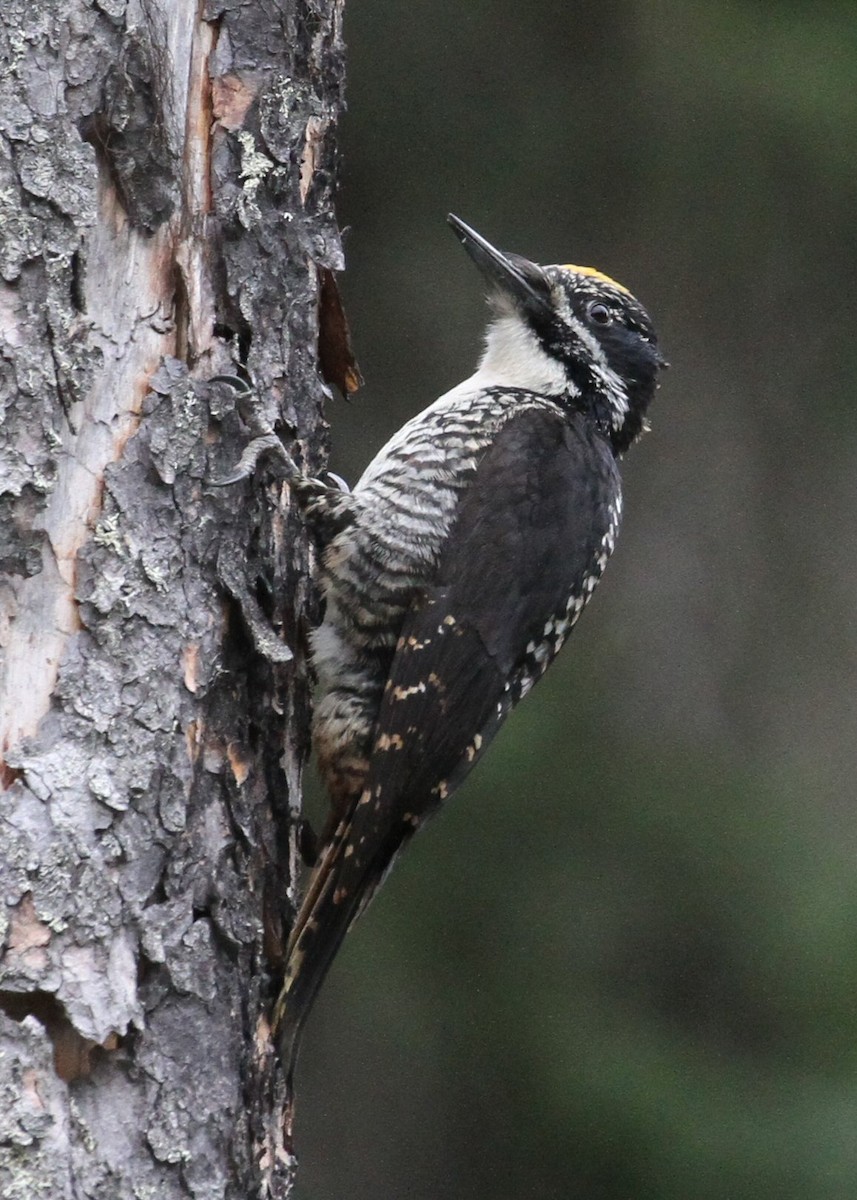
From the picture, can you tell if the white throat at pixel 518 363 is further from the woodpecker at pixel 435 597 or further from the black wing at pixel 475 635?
the black wing at pixel 475 635

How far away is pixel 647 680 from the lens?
17.0 feet

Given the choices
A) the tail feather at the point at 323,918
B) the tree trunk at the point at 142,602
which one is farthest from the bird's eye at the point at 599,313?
the tail feather at the point at 323,918

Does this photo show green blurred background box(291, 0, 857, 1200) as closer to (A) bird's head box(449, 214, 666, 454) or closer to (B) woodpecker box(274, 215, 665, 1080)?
(A) bird's head box(449, 214, 666, 454)

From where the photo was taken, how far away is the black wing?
2812mm

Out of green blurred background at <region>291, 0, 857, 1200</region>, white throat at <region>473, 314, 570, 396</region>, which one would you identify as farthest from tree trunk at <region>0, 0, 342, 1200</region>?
green blurred background at <region>291, 0, 857, 1200</region>

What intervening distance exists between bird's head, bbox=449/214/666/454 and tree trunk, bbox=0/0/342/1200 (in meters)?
0.99

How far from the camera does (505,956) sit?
15.7ft

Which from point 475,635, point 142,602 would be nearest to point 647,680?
point 475,635

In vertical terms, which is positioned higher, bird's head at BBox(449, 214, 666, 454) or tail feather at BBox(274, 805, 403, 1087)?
bird's head at BBox(449, 214, 666, 454)

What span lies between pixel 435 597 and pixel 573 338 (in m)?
0.95

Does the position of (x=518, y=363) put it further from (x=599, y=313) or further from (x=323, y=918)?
(x=323, y=918)

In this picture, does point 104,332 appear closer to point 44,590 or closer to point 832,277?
point 44,590

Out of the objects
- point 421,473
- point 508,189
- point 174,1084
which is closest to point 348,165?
point 508,189

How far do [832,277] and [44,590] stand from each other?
3.72 m
